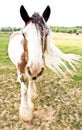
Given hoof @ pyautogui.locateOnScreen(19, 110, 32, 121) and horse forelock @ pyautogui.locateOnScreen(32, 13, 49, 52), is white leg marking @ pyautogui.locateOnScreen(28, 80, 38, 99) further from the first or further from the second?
horse forelock @ pyautogui.locateOnScreen(32, 13, 49, 52)

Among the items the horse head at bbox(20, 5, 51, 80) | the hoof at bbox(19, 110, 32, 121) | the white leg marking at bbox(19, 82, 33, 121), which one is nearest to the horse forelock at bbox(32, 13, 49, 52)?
the horse head at bbox(20, 5, 51, 80)

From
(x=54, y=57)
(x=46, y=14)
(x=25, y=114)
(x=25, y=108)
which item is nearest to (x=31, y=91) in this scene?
(x=25, y=108)

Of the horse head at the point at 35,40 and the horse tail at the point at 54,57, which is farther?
the horse tail at the point at 54,57

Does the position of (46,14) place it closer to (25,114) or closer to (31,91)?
(25,114)

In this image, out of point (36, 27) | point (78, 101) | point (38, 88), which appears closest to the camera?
point (36, 27)

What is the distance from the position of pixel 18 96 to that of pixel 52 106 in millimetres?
893

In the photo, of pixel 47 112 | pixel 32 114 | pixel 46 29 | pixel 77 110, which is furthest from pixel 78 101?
pixel 46 29

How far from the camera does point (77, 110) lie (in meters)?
5.26

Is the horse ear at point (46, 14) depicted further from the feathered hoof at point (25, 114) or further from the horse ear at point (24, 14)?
the feathered hoof at point (25, 114)

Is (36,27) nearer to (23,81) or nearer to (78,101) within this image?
(23,81)

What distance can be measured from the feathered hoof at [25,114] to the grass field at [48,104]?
0.08 meters

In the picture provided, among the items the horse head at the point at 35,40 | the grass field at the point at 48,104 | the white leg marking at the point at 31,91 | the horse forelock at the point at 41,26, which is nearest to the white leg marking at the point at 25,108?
the grass field at the point at 48,104

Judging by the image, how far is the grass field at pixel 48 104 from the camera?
15.5 feet

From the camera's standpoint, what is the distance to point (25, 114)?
4770 millimetres
